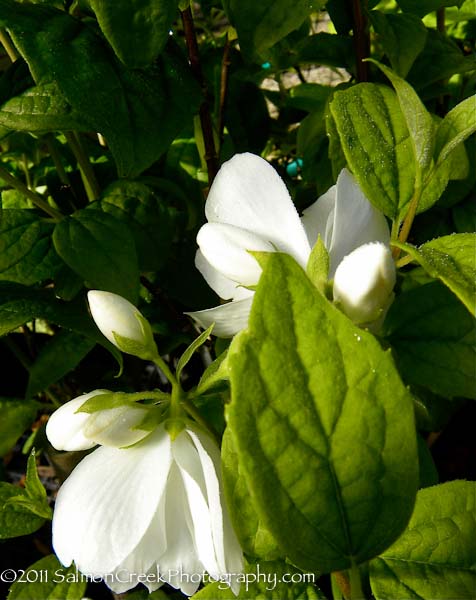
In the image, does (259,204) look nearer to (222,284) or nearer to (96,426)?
(222,284)

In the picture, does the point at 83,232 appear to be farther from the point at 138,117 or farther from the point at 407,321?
the point at 407,321

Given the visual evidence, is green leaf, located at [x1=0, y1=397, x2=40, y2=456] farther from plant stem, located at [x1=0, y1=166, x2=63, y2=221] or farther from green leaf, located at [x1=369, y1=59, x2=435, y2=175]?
green leaf, located at [x1=369, y1=59, x2=435, y2=175]

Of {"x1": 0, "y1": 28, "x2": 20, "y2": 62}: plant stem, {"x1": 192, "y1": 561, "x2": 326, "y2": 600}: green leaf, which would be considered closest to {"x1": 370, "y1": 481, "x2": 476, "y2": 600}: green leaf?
{"x1": 192, "y1": 561, "x2": 326, "y2": 600}: green leaf

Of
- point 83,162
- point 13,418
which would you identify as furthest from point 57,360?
point 83,162

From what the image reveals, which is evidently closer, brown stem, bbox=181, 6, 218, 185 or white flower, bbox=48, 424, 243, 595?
white flower, bbox=48, 424, 243, 595

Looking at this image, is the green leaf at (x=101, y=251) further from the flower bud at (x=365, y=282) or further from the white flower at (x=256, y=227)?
the flower bud at (x=365, y=282)
